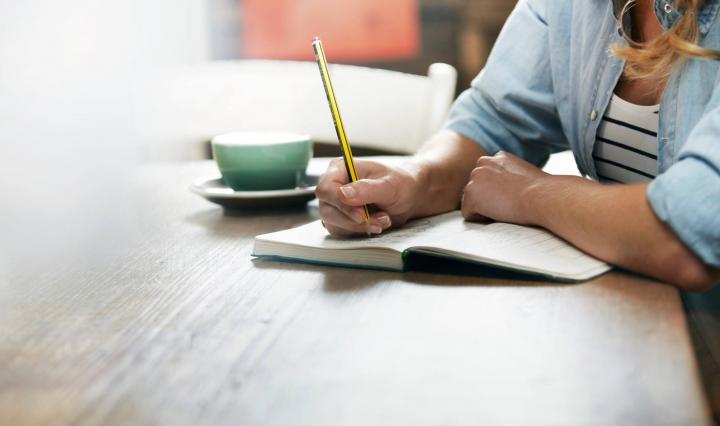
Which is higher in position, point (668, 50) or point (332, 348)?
point (668, 50)

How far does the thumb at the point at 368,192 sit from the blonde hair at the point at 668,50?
31cm

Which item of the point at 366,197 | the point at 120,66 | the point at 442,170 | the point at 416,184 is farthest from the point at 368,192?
the point at 120,66

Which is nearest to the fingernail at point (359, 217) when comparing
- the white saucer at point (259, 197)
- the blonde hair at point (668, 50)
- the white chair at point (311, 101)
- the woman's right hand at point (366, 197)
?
the woman's right hand at point (366, 197)

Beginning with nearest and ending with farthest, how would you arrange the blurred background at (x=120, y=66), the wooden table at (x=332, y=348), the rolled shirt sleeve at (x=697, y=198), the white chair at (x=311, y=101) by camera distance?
the wooden table at (x=332, y=348), the rolled shirt sleeve at (x=697, y=198), the blurred background at (x=120, y=66), the white chair at (x=311, y=101)

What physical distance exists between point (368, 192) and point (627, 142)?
37 cm

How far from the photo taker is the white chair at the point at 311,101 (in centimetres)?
197

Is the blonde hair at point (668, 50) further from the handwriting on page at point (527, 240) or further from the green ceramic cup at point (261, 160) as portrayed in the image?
the green ceramic cup at point (261, 160)

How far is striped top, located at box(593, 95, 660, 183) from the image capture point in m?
1.09

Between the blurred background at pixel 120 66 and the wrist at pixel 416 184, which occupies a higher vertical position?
the wrist at pixel 416 184

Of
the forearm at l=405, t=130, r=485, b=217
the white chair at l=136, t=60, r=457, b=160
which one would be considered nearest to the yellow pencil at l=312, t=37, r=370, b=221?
the forearm at l=405, t=130, r=485, b=217

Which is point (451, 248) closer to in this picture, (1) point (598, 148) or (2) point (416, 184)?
(2) point (416, 184)

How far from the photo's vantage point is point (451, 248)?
84 centimetres

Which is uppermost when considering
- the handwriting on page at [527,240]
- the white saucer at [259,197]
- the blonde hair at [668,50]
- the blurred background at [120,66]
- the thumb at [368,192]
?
the blonde hair at [668,50]

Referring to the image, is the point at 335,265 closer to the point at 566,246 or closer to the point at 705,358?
the point at 566,246
